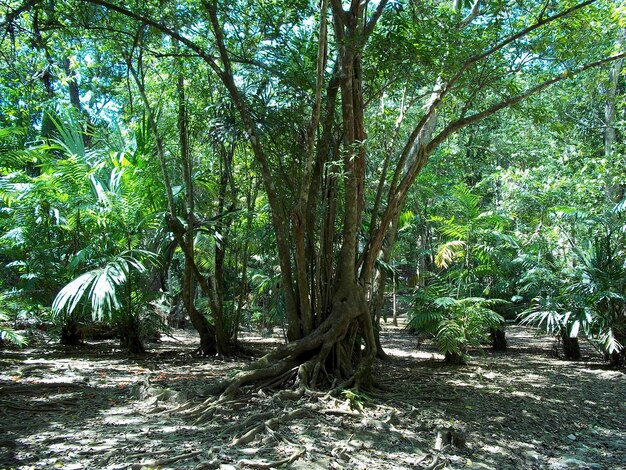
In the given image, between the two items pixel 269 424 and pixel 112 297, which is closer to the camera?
pixel 269 424

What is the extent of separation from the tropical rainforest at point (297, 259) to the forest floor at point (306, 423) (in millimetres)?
31

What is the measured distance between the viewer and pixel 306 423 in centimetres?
469

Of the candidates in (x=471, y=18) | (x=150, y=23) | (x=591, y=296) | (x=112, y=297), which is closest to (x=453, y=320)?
(x=591, y=296)

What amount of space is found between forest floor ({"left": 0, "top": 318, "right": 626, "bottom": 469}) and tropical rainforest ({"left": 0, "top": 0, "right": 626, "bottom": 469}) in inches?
1.2

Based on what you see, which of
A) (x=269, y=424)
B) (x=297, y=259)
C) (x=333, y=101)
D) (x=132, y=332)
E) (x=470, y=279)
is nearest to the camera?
(x=269, y=424)

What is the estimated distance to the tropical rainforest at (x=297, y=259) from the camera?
463 centimetres

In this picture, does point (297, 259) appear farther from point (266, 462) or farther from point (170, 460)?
point (170, 460)

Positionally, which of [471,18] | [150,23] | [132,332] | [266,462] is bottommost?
[266,462]

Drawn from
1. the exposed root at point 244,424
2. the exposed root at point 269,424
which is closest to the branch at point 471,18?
the exposed root at point 269,424

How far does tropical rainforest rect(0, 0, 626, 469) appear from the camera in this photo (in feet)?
15.2

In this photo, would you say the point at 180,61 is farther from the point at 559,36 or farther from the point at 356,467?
the point at 356,467

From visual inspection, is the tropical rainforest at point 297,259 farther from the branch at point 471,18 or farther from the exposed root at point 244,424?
the branch at point 471,18

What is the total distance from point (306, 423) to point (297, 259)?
207cm

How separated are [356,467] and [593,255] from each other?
6799 mm
